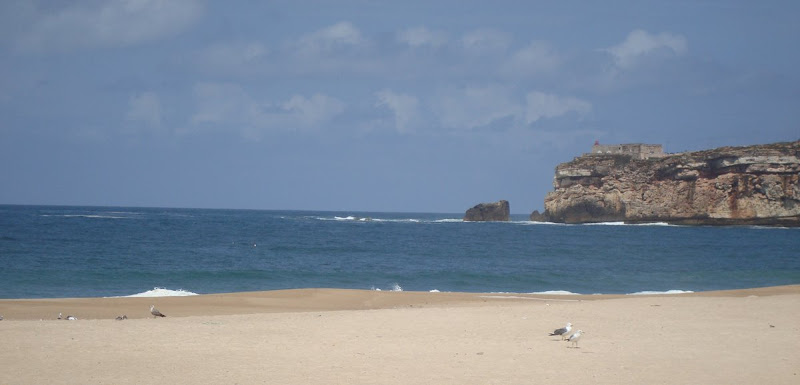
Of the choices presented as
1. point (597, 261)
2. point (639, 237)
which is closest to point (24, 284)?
point (597, 261)

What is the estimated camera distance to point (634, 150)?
340 feet

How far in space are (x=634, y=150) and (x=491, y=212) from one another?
26481mm

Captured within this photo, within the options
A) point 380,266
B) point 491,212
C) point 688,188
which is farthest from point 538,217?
point 380,266

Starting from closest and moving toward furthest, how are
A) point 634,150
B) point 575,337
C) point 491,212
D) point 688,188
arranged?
point 575,337, point 688,188, point 634,150, point 491,212

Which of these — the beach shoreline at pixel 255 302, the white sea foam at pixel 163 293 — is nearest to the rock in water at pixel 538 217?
the beach shoreline at pixel 255 302

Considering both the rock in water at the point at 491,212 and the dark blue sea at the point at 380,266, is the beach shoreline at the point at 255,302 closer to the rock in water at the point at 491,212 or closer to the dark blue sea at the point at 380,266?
the dark blue sea at the point at 380,266

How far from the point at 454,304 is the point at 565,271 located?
15.3 m

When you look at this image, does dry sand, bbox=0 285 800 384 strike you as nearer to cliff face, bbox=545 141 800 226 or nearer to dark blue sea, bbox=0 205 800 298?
dark blue sea, bbox=0 205 800 298

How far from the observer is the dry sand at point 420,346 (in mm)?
10453

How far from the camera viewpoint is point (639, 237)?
2486 inches

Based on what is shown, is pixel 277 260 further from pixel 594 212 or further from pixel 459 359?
pixel 594 212

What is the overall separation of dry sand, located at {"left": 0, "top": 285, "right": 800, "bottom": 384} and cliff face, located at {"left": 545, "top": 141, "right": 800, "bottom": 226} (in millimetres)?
71342

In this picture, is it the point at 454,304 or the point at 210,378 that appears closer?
the point at 210,378

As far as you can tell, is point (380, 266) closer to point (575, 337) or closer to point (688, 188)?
point (575, 337)
